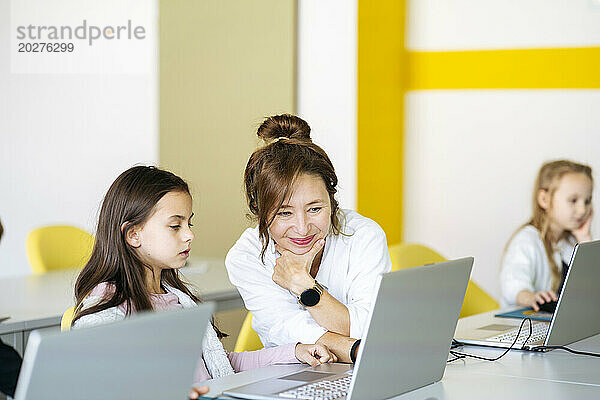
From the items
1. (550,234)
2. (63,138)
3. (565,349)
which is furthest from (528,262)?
Answer: (63,138)

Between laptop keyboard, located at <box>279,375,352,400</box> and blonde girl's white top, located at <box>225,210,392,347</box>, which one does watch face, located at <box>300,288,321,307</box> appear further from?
laptop keyboard, located at <box>279,375,352,400</box>

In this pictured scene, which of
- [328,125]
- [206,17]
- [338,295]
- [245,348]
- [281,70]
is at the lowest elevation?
[245,348]

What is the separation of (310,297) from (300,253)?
147mm

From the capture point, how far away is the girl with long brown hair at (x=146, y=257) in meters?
1.97

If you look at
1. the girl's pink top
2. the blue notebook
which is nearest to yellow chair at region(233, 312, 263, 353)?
the girl's pink top

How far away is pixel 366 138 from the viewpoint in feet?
14.9

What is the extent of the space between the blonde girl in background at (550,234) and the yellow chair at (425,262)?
0.69 ft

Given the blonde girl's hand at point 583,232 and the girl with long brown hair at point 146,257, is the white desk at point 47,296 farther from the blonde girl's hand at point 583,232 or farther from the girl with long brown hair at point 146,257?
the blonde girl's hand at point 583,232

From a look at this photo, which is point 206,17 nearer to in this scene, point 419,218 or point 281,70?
point 281,70

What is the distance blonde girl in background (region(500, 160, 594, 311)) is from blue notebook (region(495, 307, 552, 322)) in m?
0.24

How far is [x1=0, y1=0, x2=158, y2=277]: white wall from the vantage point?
5.98m

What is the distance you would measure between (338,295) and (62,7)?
415 centimetres

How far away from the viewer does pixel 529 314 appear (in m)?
2.89

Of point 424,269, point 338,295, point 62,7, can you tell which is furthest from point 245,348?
point 62,7
